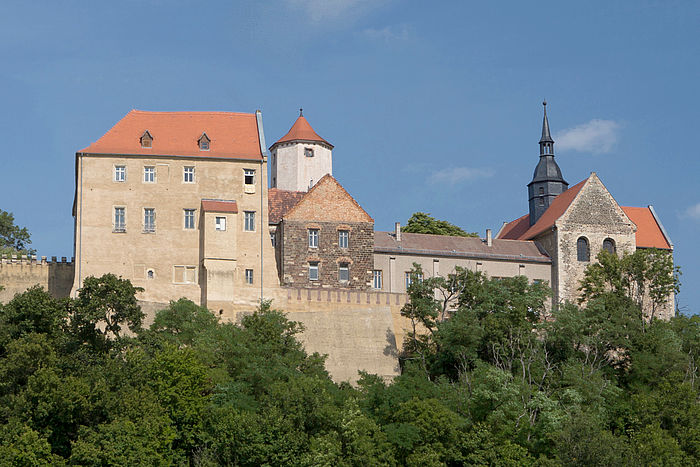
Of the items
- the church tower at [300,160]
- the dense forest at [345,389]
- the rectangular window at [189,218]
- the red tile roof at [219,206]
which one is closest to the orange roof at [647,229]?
the dense forest at [345,389]

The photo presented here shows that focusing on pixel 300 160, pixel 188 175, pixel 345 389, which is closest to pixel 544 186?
pixel 300 160

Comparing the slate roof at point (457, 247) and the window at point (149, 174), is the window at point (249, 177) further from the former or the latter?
the slate roof at point (457, 247)

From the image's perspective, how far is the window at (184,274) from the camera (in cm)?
6234

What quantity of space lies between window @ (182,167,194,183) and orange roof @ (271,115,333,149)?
13016 millimetres

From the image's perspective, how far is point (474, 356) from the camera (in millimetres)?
56844

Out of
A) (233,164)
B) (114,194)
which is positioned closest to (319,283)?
(233,164)

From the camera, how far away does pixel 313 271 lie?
211ft

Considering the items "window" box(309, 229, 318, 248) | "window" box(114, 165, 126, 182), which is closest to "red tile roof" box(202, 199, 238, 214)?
"window" box(309, 229, 318, 248)

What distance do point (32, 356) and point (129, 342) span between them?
465cm

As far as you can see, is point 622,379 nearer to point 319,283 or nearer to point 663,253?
point 663,253

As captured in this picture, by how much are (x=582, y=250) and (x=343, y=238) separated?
51.3ft

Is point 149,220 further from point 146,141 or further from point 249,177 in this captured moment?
point 249,177

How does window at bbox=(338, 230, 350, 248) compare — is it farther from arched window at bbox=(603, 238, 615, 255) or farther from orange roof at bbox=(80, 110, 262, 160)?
arched window at bbox=(603, 238, 615, 255)

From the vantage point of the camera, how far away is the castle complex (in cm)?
6153
